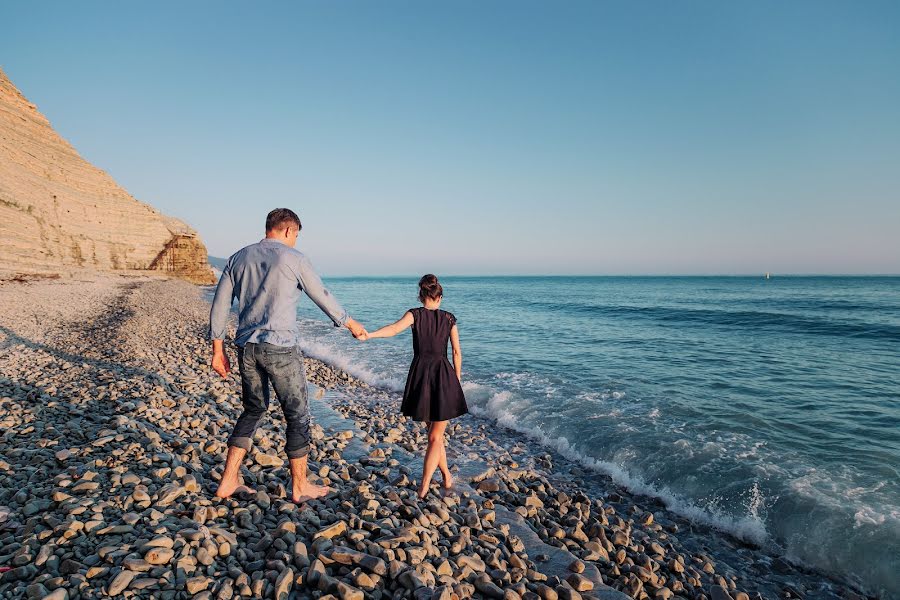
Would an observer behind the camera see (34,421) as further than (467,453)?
No

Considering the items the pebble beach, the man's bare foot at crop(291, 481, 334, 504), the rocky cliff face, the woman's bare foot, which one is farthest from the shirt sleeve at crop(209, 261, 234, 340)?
the rocky cliff face

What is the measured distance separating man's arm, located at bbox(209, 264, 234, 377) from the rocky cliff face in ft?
109

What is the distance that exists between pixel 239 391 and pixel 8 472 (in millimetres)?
4935

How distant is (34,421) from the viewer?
19.5 feet

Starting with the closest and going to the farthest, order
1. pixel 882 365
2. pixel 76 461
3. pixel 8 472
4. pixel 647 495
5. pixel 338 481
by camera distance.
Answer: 1. pixel 8 472
2. pixel 76 461
3. pixel 338 481
4. pixel 647 495
5. pixel 882 365

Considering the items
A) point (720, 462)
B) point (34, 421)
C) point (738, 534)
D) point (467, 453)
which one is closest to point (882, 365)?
point (720, 462)

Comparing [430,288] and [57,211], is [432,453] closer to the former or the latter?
[430,288]

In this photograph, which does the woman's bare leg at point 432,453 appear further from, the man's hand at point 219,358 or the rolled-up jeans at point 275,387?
the man's hand at point 219,358

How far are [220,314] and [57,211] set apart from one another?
39.2 meters

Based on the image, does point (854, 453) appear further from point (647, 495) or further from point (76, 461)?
point (76, 461)

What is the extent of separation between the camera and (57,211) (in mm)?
31922

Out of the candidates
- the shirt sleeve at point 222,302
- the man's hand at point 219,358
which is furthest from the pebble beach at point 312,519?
the shirt sleeve at point 222,302

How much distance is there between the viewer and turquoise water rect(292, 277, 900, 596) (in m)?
5.86

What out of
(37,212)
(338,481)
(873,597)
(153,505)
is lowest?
(873,597)
